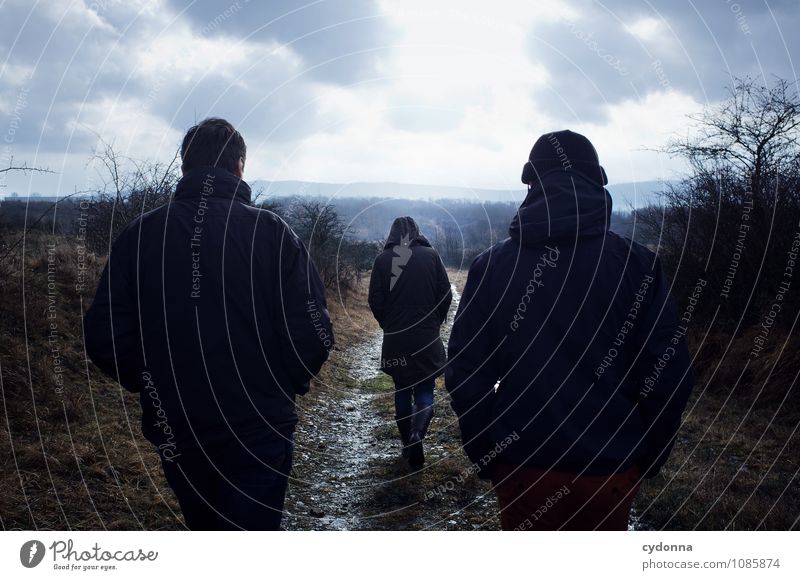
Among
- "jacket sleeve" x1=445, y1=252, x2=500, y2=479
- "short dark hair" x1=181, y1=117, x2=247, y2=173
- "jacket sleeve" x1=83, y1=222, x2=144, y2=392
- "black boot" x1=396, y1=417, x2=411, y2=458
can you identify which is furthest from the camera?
"black boot" x1=396, y1=417, x2=411, y2=458

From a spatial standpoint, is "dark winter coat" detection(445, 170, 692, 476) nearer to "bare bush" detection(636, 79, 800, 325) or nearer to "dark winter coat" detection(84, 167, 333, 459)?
"dark winter coat" detection(84, 167, 333, 459)

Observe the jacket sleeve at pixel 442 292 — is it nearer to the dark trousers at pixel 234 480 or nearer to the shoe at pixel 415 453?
the shoe at pixel 415 453

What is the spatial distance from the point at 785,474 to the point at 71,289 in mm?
10219

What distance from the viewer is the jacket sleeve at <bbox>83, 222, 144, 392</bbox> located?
2.59 meters

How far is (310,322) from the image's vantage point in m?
2.68

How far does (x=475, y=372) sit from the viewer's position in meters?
2.50

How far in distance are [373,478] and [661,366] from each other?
411cm

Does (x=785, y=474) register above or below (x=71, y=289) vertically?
below

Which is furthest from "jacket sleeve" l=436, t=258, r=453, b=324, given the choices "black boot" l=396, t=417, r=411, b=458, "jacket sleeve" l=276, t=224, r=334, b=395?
"jacket sleeve" l=276, t=224, r=334, b=395

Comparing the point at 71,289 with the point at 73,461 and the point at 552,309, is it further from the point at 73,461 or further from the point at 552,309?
the point at 552,309

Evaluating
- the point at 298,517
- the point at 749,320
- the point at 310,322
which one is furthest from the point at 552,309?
the point at 749,320

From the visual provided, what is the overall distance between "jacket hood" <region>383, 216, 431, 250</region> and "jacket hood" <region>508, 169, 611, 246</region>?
3.66 metres

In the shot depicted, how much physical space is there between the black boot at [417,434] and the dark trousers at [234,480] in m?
3.33

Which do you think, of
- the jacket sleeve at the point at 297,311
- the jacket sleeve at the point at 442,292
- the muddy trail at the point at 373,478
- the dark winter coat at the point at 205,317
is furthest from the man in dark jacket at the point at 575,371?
the jacket sleeve at the point at 442,292
